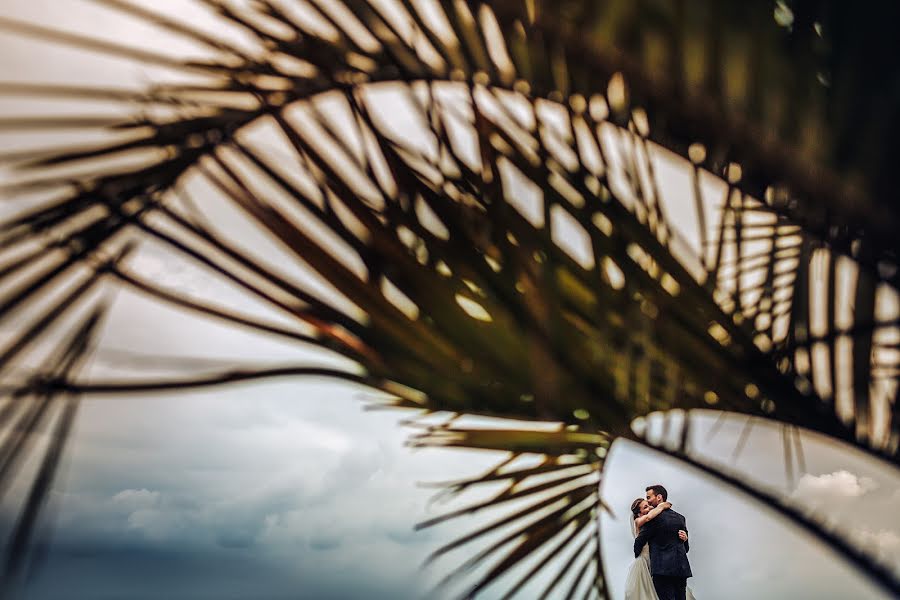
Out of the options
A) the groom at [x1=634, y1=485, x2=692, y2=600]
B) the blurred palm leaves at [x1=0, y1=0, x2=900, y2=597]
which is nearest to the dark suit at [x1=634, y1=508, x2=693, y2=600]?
the groom at [x1=634, y1=485, x2=692, y2=600]

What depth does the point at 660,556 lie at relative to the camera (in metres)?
2.18

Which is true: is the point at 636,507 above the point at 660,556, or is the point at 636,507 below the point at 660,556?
above

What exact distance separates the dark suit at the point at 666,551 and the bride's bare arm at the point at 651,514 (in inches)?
3.8

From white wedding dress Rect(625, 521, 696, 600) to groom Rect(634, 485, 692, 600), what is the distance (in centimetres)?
2

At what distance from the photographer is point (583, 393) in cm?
62

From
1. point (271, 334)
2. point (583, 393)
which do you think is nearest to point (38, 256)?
point (271, 334)

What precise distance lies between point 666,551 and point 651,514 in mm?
387

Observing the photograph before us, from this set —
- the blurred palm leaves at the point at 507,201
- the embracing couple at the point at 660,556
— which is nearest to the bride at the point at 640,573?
the embracing couple at the point at 660,556

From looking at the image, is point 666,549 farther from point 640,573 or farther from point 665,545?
point 640,573

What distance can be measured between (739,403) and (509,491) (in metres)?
0.41

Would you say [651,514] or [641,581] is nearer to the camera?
[651,514]

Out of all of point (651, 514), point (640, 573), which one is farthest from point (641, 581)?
point (651, 514)

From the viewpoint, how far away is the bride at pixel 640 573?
2.15m

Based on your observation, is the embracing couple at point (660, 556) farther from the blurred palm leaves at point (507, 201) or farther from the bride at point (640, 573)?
the blurred palm leaves at point (507, 201)
